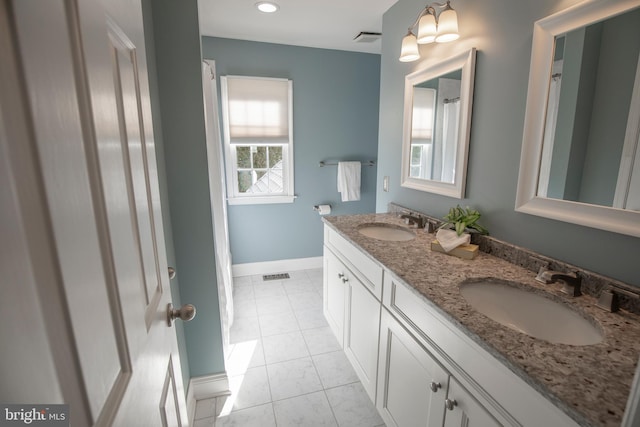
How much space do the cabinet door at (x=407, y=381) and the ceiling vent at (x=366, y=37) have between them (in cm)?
237

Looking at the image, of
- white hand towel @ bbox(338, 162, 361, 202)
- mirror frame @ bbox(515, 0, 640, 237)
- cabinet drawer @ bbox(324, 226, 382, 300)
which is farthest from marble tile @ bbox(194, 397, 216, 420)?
white hand towel @ bbox(338, 162, 361, 202)

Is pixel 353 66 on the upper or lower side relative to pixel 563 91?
upper

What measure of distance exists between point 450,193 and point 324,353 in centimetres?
137

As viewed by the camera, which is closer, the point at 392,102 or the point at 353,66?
the point at 392,102

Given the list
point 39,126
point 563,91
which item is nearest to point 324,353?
point 563,91

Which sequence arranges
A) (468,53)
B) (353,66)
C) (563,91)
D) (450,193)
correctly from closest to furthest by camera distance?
(563,91) < (468,53) < (450,193) < (353,66)

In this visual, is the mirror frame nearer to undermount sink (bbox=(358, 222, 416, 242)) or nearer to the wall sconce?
the wall sconce

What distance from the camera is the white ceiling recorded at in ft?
7.10

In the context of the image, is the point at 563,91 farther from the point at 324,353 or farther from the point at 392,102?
the point at 324,353

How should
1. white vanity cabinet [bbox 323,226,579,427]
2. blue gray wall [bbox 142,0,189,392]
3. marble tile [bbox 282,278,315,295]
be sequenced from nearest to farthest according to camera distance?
white vanity cabinet [bbox 323,226,579,427], blue gray wall [bbox 142,0,189,392], marble tile [bbox 282,278,315,295]

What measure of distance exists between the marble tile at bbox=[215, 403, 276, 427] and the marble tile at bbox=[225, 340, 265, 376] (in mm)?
314

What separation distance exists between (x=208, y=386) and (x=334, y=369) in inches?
30.4

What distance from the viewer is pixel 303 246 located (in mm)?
3549

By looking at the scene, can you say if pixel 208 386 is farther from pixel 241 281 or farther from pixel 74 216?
pixel 74 216
